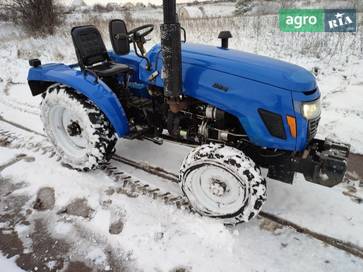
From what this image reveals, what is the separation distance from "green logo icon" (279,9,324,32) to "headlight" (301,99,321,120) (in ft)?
24.1

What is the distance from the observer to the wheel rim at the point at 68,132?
3168 millimetres

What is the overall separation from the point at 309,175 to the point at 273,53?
5786 millimetres

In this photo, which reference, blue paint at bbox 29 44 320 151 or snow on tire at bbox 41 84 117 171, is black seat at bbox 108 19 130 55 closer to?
blue paint at bbox 29 44 320 151

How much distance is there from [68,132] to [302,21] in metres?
8.42

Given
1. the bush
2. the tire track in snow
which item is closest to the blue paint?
the tire track in snow

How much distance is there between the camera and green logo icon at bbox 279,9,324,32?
8.87 metres

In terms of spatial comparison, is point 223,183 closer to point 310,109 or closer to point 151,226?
point 151,226

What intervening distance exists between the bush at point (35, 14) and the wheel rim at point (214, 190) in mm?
11799

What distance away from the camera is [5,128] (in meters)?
4.12

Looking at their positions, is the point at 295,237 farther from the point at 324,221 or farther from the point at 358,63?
the point at 358,63

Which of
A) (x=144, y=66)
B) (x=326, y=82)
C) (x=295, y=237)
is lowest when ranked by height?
(x=295, y=237)

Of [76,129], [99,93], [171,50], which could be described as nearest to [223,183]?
[171,50]

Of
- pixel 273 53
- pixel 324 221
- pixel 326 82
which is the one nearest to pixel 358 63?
pixel 326 82

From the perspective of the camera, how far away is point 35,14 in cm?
1232
